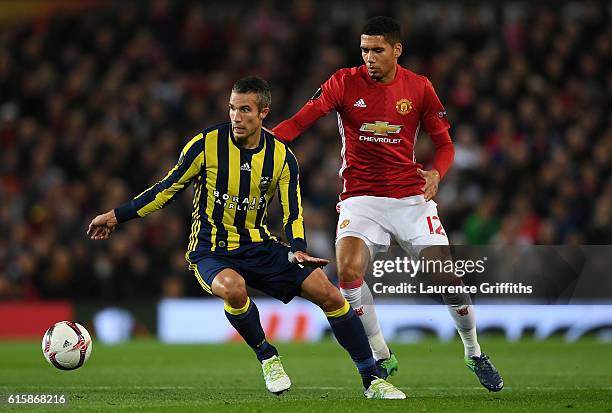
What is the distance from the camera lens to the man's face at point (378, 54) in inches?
298

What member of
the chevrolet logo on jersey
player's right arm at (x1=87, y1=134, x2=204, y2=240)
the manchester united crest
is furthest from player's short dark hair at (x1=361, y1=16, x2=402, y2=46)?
player's right arm at (x1=87, y1=134, x2=204, y2=240)

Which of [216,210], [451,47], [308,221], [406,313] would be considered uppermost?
[451,47]

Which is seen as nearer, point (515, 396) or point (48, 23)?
point (515, 396)

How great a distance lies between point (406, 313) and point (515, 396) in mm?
5648

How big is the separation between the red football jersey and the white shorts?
0.07 metres

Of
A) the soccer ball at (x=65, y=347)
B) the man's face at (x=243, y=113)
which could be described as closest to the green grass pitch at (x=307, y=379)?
the soccer ball at (x=65, y=347)

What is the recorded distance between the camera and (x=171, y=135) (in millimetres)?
15641

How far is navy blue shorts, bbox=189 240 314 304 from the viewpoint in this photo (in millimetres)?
7043

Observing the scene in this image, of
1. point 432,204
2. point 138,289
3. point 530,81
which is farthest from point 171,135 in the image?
point 432,204

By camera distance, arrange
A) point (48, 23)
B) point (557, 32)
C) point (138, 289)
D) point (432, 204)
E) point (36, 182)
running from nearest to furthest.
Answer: point (432, 204), point (138, 289), point (36, 182), point (557, 32), point (48, 23)

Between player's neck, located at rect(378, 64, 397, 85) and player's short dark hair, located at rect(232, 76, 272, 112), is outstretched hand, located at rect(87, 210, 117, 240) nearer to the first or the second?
player's short dark hair, located at rect(232, 76, 272, 112)

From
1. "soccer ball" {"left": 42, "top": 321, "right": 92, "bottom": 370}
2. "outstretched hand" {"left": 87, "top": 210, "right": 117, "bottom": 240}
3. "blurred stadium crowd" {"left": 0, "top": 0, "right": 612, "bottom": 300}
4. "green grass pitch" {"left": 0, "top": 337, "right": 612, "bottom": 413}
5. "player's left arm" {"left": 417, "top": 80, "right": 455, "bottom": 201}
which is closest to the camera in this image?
"green grass pitch" {"left": 0, "top": 337, "right": 612, "bottom": 413}

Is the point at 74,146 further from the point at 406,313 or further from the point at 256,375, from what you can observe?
the point at 256,375

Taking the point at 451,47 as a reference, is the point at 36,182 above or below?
below
